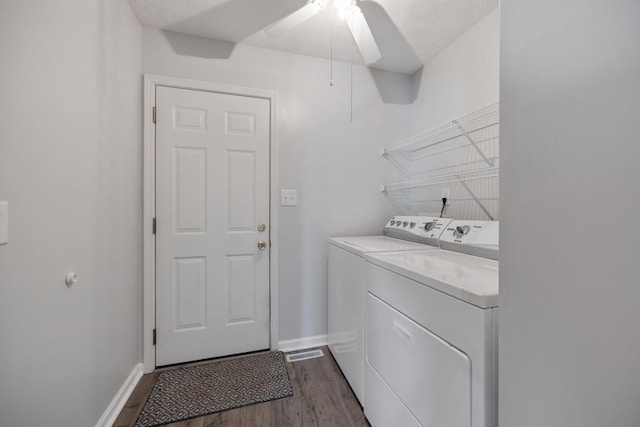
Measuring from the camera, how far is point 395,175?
92.4 inches

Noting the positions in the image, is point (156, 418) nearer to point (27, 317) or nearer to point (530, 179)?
point (27, 317)

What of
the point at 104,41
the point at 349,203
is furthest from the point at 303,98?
the point at 104,41

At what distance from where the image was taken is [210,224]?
1.92 meters

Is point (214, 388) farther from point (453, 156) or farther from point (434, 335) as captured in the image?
point (453, 156)

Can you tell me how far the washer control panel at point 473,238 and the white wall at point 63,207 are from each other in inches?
74.3

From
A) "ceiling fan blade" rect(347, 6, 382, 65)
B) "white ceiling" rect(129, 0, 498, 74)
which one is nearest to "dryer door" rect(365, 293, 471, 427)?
"ceiling fan blade" rect(347, 6, 382, 65)

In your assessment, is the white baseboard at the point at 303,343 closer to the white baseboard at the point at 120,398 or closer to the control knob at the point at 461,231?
the white baseboard at the point at 120,398

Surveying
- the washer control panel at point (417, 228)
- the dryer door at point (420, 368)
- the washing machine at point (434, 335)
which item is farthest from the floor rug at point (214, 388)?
the washer control panel at point (417, 228)

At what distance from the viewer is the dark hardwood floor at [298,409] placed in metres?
1.36

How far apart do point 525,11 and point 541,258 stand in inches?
19.0

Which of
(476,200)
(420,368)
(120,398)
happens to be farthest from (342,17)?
(120,398)

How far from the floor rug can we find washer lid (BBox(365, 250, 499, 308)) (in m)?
1.09

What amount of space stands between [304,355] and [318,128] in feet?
6.08

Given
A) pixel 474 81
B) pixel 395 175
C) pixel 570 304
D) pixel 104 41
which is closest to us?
pixel 570 304
